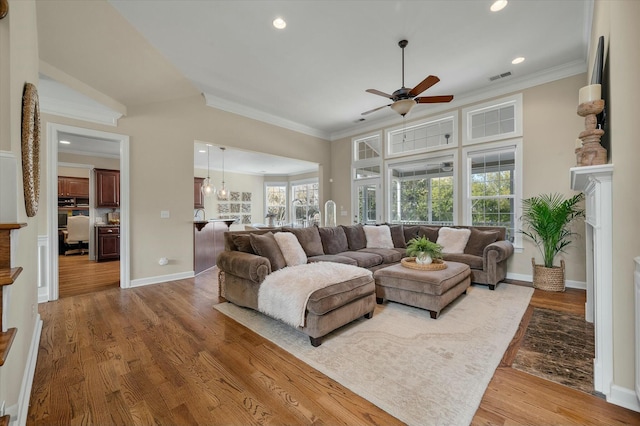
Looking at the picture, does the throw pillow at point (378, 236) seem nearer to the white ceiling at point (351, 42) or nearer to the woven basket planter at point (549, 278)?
the woven basket planter at point (549, 278)

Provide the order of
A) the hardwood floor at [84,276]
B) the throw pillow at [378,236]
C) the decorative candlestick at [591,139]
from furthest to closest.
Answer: the throw pillow at [378,236], the hardwood floor at [84,276], the decorative candlestick at [591,139]

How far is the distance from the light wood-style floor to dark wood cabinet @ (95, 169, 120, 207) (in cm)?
480

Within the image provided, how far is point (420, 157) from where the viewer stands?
5.69m

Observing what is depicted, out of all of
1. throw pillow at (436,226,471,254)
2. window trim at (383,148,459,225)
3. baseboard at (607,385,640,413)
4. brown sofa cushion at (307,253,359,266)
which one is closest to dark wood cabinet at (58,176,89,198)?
brown sofa cushion at (307,253,359,266)

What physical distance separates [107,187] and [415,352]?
7.76 meters

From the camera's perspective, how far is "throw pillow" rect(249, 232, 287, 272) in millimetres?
3105

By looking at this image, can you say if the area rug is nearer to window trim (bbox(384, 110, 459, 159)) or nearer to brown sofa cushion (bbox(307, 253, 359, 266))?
brown sofa cushion (bbox(307, 253, 359, 266))

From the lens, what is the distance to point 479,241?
4.32 meters

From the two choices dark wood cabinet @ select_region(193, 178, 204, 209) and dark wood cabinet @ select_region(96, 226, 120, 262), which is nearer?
dark wood cabinet @ select_region(96, 226, 120, 262)

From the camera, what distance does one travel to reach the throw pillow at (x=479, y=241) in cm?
426

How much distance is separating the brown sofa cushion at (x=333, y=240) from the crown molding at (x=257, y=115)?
2.92 m

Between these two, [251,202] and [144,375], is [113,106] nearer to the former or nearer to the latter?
[144,375]

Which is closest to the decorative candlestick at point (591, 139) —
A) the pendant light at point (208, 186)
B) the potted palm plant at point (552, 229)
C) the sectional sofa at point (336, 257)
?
the sectional sofa at point (336, 257)

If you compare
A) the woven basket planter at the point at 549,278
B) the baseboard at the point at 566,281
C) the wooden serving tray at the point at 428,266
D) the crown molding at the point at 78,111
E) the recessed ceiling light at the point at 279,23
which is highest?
the recessed ceiling light at the point at 279,23
